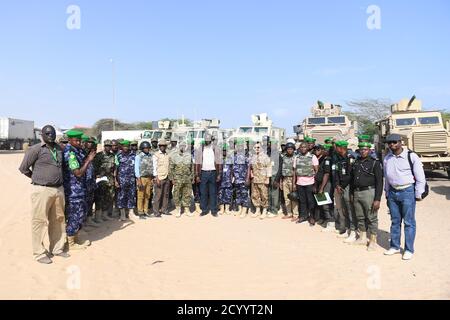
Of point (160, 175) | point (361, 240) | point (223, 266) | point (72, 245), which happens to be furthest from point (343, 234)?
point (72, 245)

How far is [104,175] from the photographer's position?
23.5ft

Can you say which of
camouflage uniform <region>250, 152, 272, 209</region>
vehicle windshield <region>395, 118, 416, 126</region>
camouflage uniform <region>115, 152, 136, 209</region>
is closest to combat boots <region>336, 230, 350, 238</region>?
camouflage uniform <region>250, 152, 272, 209</region>

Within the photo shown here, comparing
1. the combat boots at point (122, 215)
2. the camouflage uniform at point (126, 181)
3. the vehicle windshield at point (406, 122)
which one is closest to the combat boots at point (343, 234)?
the camouflage uniform at point (126, 181)

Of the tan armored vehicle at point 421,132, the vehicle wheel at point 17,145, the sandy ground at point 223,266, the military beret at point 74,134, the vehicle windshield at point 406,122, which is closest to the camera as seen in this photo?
the sandy ground at point 223,266

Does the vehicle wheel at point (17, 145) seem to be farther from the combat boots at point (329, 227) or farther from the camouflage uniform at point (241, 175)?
the combat boots at point (329, 227)

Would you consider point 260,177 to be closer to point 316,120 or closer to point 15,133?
point 316,120

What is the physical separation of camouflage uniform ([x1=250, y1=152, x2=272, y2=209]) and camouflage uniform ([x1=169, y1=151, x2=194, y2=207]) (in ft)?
4.47

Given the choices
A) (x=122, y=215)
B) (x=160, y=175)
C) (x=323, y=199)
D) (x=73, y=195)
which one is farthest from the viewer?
(x=160, y=175)

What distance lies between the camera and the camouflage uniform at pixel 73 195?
540 centimetres

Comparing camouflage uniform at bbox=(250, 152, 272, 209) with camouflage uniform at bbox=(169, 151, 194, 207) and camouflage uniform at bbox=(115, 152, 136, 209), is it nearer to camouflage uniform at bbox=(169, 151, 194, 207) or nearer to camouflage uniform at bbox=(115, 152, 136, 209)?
camouflage uniform at bbox=(169, 151, 194, 207)

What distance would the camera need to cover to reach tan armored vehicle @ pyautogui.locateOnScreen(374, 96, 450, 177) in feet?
41.7

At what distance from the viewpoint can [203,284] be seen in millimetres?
4203

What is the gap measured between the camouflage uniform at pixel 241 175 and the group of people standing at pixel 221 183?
0.02 metres

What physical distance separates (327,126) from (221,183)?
28.5ft
